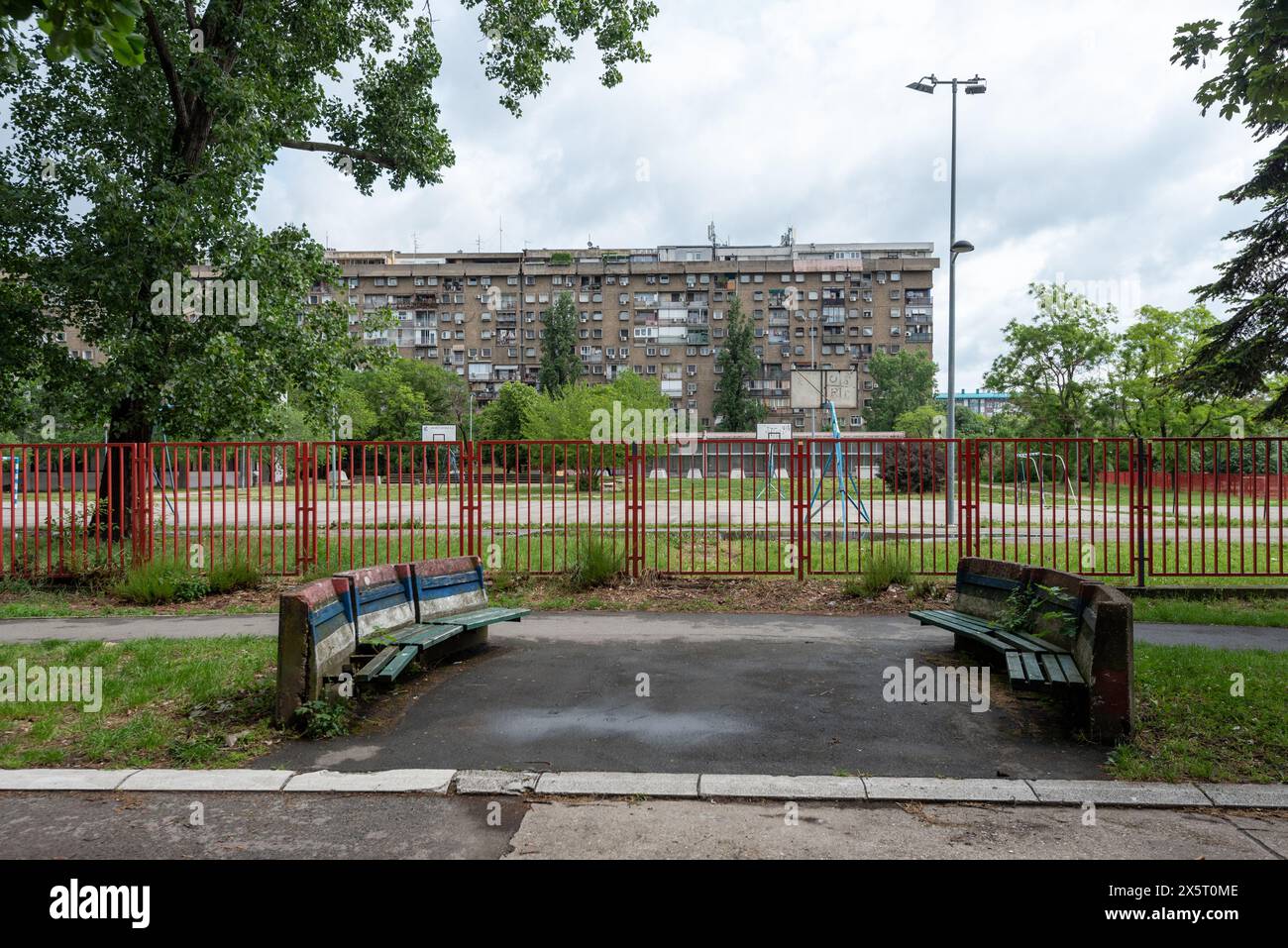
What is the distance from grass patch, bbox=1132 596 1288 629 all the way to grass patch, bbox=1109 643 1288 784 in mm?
2045

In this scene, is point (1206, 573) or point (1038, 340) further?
point (1038, 340)

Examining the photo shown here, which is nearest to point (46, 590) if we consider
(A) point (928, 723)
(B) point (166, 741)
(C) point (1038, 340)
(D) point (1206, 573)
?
(B) point (166, 741)

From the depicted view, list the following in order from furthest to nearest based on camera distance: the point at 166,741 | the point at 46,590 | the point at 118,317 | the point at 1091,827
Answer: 1. the point at 118,317
2. the point at 46,590
3. the point at 166,741
4. the point at 1091,827

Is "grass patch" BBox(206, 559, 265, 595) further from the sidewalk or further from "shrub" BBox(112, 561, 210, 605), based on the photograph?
the sidewalk

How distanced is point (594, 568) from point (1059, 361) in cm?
4469

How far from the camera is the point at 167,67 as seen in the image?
13.2 metres

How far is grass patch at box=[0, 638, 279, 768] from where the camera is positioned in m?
5.17

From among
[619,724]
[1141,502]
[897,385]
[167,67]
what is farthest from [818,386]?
[897,385]

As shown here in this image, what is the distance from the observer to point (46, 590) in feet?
37.1

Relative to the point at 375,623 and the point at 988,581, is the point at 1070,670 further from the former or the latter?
the point at 375,623

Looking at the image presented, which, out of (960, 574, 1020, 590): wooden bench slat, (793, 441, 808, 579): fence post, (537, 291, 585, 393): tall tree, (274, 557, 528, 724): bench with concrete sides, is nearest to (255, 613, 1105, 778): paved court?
(274, 557, 528, 724): bench with concrete sides
